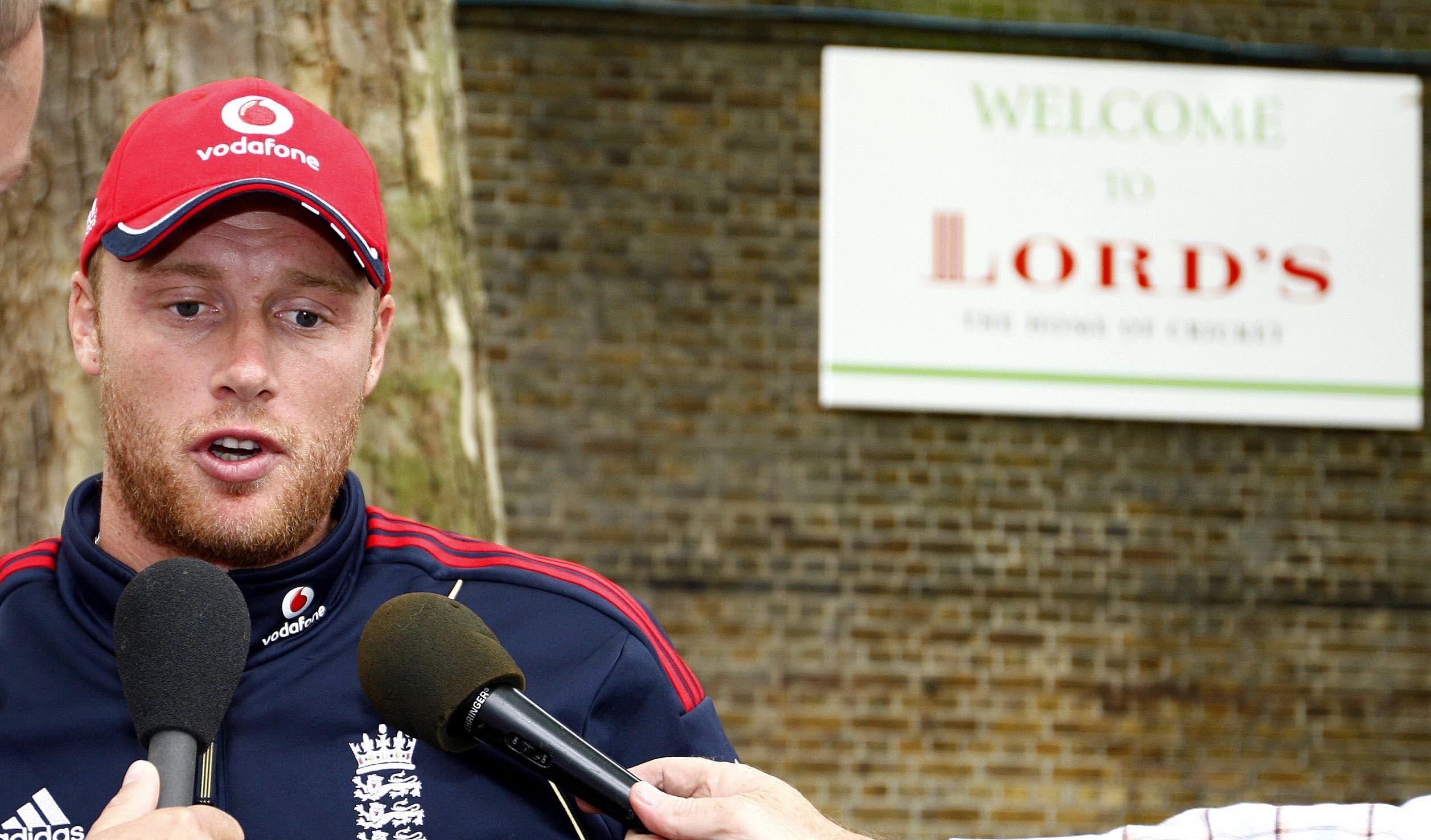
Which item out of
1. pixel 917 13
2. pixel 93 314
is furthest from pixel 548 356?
pixel 93 314

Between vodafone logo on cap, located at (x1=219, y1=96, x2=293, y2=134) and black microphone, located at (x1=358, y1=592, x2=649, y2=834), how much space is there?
1.89 ft

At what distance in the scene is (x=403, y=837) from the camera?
1.58 meters

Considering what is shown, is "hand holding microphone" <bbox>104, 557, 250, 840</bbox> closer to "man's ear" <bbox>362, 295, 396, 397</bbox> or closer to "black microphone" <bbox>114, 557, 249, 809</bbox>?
"black microphone" <bbox>114, 557, 249, 809</bbox>

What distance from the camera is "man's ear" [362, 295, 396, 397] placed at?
6.03 ft

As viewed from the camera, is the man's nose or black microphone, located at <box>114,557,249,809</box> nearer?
black microphone, located at <box>114,557,249,809</box>

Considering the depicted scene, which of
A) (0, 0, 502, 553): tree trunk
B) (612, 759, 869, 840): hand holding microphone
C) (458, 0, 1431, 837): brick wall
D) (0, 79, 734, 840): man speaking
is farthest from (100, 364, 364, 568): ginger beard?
(458, 0, 1431, 837): brick wall

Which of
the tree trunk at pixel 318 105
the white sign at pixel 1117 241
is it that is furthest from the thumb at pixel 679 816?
the white sign at pixel 1117 241

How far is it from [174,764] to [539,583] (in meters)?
0.61

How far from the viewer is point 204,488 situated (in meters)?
1.65

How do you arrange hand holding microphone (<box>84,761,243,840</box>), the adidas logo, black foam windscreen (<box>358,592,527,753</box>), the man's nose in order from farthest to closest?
the man's nose < the adidas logo < black foam windscreen (<box>358,592,527,753</box>) < hand holding microphone (<box>84,761,243,840</box>)

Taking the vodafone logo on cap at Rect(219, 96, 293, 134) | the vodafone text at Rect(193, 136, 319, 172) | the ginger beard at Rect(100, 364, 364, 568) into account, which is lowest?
the ginger beard at Rect(100, 364, 364, 568)

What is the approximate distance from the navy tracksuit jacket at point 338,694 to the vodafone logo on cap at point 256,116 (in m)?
0.44

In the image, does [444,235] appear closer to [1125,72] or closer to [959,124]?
[959,124]

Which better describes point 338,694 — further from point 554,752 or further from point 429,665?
point 554,752
